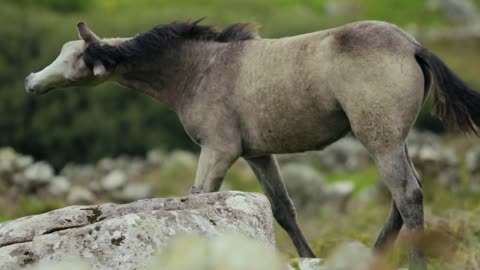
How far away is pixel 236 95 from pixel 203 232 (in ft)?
10.5

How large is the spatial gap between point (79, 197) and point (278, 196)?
411 inches

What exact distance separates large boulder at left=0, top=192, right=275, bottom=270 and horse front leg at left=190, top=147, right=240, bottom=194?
207cm

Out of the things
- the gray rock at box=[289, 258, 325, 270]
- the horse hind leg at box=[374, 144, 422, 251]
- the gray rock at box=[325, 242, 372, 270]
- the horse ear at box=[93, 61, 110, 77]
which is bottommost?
the horse hind leg at box=[374, 144, 422, 251]

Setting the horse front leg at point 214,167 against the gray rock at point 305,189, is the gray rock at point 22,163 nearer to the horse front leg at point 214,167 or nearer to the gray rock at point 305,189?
the gray rock at point 305,189

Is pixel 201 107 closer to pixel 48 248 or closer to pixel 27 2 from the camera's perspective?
pixel 48 248

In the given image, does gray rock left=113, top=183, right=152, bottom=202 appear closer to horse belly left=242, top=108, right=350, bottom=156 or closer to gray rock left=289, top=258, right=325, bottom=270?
horse belly left=242, top=108, right=350, bottom=156

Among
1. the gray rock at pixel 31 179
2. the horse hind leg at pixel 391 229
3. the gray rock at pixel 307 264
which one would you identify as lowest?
the gray rock at pixel 31 179

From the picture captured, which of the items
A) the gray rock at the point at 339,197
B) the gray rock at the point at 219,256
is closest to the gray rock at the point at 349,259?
the gray rock at the point at 219,256

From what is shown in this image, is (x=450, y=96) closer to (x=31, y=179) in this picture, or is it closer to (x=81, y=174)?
(x=31, y=179)

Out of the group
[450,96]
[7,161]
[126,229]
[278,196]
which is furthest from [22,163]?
[126,229]

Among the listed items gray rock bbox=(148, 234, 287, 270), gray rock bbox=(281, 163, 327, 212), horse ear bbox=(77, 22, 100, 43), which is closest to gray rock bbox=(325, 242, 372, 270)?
gray rock bbox=(148, 234, 287, 270)

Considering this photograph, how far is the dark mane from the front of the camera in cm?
959

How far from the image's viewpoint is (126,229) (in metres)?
5.75

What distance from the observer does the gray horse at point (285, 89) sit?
7902mm
